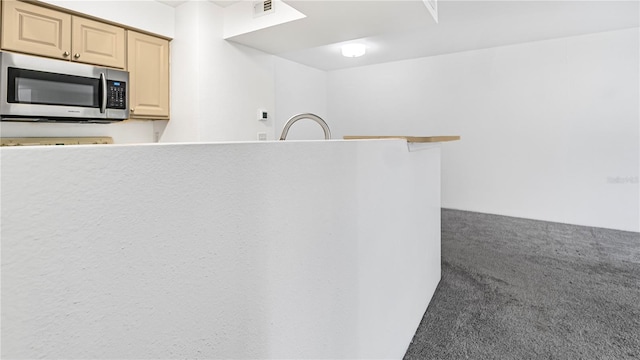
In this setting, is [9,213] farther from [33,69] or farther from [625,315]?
[625,315]

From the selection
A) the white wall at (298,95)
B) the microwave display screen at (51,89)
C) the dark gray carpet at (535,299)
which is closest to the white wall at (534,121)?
the dark gray carpet at (535,299)

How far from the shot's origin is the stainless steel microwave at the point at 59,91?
2158 mm

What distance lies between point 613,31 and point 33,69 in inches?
215

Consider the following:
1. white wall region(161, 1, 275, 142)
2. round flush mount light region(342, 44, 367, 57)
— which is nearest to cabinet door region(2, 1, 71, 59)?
white wall region(161, 1, 275, 142)

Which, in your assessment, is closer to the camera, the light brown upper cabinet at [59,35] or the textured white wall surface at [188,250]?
the textured white wall surface at [188,250]

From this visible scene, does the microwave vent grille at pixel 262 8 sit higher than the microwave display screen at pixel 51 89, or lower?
higher

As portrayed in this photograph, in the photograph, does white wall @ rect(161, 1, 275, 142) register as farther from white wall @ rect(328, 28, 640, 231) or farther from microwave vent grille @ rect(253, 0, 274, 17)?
white wall @ rect(328, 28, 640, 231)

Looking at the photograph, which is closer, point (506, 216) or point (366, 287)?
point (366, 287)

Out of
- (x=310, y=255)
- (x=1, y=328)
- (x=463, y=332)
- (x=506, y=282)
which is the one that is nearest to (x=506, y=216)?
(x=506, y=282)

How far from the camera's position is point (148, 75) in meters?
2.97

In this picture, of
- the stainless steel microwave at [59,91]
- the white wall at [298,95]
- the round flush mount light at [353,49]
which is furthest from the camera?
the white wall at [298,95]

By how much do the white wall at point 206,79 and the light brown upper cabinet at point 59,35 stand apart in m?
0.50

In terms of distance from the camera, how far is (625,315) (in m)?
1.99

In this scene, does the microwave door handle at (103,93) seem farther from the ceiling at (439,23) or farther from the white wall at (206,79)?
the ceiling at (439,23)
